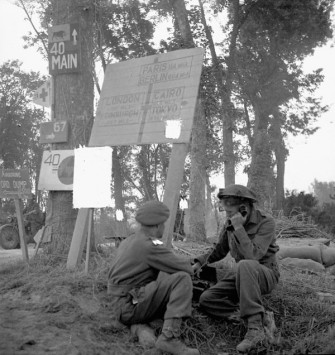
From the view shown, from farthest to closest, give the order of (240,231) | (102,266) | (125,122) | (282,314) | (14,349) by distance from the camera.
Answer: (125,122), (102,266), (282,314), (240,231), (14,349)

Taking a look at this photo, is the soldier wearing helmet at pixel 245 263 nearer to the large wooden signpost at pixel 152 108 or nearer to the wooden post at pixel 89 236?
the large wooden signpost at pixel 152 108

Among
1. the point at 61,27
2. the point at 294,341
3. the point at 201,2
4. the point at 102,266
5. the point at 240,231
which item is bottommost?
the point at 294,341

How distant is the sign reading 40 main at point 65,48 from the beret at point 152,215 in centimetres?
327

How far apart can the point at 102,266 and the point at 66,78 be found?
2809 millimetres

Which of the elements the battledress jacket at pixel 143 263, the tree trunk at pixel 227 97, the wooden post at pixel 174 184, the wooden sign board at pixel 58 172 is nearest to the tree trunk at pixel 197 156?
the tree trunk at pixel 227 97

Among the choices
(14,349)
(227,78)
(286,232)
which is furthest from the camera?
(227,78)

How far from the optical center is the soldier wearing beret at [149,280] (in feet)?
14.4

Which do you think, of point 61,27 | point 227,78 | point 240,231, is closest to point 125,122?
point 61,27

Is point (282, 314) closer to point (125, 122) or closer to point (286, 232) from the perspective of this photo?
point (125, 122)

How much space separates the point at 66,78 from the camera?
727cm

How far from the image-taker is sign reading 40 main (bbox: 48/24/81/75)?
23.6ft

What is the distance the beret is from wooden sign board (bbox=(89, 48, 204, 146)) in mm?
1312

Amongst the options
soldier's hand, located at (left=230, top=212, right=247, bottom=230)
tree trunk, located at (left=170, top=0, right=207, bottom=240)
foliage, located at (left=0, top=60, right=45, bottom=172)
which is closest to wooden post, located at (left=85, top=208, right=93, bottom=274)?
soldier's hand, located at (left=230, top=212, right=247, bottom=230)

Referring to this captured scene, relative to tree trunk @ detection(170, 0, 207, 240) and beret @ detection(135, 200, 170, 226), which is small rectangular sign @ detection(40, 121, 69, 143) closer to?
beret @ detection(135, 200, 170, 226)
